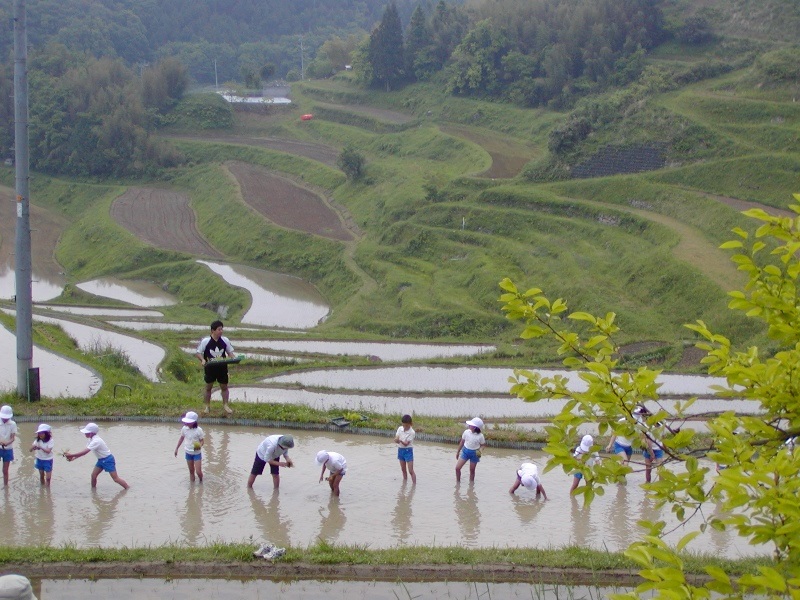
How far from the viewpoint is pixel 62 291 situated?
48.2m

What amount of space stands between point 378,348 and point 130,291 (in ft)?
74.0

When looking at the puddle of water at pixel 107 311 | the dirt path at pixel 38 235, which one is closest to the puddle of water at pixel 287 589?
the puddle of water at pixel 107 311

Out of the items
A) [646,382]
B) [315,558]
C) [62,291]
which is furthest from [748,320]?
[62,291]

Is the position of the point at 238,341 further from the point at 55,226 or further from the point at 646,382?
the point at 55,226

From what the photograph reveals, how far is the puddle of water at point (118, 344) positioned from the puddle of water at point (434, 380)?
3.48 meters

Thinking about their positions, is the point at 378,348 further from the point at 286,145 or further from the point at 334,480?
the point at 286,145

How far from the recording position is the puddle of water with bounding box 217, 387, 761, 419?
21.0 metres

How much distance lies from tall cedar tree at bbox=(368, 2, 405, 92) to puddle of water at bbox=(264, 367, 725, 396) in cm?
5635

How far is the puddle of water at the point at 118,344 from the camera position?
25.1 metres

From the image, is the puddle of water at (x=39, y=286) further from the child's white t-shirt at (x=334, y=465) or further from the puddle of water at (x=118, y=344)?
the child's white t-shirt at (x=334, y=465)

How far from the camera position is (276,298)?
1795 inches

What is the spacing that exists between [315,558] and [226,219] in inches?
1925

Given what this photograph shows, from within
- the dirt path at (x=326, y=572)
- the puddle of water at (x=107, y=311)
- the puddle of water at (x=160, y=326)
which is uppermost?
the dirt path at (x=326, y=572)

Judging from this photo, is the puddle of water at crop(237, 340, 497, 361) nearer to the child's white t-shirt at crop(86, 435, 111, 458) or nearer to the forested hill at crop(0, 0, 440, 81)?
the child's white t-shirt at crop(86, 435, 111, 458)
